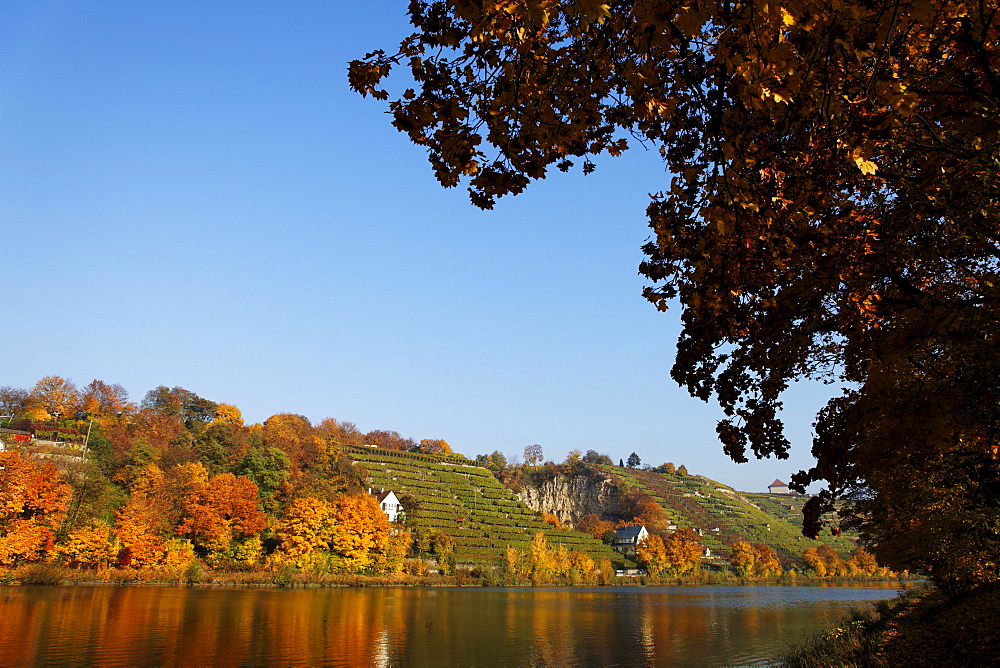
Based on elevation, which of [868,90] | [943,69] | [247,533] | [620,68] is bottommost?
[247,533]

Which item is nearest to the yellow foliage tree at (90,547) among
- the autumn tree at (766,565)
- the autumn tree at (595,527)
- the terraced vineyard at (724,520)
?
the autumn tree at (595,527)

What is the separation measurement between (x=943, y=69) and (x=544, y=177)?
396 centimetres

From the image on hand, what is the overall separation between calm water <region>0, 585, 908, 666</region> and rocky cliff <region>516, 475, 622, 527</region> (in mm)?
105874

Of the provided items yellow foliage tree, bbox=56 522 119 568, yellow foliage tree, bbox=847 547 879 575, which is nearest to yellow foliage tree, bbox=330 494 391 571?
yellow foliage tree, bbox=56 522 119 568

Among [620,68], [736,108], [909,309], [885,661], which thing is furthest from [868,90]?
[885,661]

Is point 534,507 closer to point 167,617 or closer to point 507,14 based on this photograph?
point 167,617

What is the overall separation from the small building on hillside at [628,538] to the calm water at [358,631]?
71876 mm

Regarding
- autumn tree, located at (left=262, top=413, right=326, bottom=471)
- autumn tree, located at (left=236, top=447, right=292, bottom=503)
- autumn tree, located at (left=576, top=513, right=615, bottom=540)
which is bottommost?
autumn tree, located at (left=576, top=513, right=615, bottom=540)

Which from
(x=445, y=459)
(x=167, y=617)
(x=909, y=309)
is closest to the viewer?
(x=909, y=309)

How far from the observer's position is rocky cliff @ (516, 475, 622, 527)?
15262cm

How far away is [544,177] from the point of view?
484 centimetres

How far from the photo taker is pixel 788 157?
589cm

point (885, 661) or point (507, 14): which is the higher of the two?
point (507, 14)

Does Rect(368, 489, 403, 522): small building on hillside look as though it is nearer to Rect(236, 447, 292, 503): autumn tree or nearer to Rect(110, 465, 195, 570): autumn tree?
Rect(236, 447, 292, 503): autumn tree
